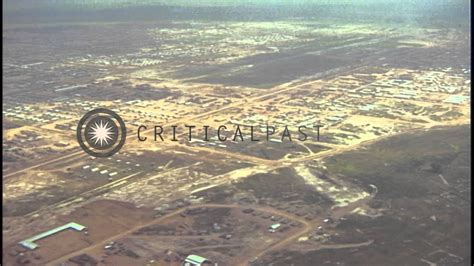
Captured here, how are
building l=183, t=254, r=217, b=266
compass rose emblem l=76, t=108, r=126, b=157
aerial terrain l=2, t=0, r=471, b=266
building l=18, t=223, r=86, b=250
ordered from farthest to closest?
compass rose emblem l=76, t=108, r=126, b=157, building l=18, t=223, r=86, b=250, aerial terrain l=2, t=0, r=471, b=266, building l=183, t=254, r=217, b=266

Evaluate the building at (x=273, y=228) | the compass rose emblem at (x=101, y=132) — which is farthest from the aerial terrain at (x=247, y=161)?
the compass rose emblem at (x=101, y=132)

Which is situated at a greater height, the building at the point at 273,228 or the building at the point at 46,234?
the building at the point at 46,234

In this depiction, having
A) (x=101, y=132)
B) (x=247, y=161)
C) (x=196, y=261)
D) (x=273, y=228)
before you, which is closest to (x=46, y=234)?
(x=196, y=261)

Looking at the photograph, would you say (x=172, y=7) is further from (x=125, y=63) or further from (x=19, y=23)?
(x=125, y=63)

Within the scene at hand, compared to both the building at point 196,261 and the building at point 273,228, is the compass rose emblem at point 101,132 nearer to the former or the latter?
the building at point 273,228

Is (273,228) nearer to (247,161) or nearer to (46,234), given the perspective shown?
(46,234)

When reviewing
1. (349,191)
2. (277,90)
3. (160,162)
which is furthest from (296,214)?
(277,90)

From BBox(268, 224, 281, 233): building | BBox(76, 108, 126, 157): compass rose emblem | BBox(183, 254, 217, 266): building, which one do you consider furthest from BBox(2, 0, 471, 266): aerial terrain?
BBox(76, 108, 126, 157): compass rose emblem

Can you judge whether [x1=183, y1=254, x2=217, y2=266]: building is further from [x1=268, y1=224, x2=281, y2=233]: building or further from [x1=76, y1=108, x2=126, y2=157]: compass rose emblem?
[x1=76, y1=108, x2=126, y2=157]: compass rose emblem
